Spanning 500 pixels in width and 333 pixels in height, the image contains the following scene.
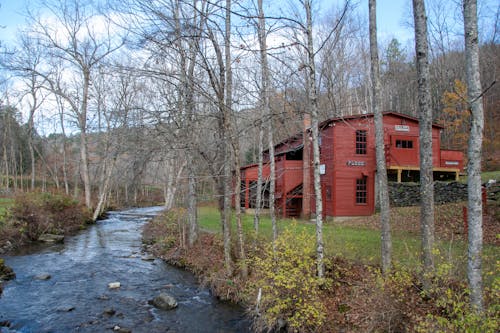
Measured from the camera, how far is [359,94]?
32938 mm

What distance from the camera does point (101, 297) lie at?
9281mm

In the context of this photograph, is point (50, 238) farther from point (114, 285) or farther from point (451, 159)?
point (451, 159)

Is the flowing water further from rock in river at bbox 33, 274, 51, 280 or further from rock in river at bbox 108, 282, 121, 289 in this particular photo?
rock in river at bbox 108, 282, 121, 289

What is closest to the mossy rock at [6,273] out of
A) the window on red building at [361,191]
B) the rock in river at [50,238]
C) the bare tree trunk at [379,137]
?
the rock in river at [50,238]

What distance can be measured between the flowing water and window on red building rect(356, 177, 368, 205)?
11798 mm

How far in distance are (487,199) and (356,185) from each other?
661 cm

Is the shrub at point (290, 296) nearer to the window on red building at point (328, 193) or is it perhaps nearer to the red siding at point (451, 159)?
the window on red building at point (328, 193)

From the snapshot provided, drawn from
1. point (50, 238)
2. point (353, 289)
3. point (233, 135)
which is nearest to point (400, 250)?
point (353, 289)

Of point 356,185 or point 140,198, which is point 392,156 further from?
point 140,198

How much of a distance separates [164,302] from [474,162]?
7713 mm

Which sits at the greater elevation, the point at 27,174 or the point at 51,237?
the point at 27,174

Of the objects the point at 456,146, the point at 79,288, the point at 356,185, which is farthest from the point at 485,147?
the point at 79,288

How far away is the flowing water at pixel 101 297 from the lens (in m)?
7.64

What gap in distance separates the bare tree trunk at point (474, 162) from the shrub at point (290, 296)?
2779mm
